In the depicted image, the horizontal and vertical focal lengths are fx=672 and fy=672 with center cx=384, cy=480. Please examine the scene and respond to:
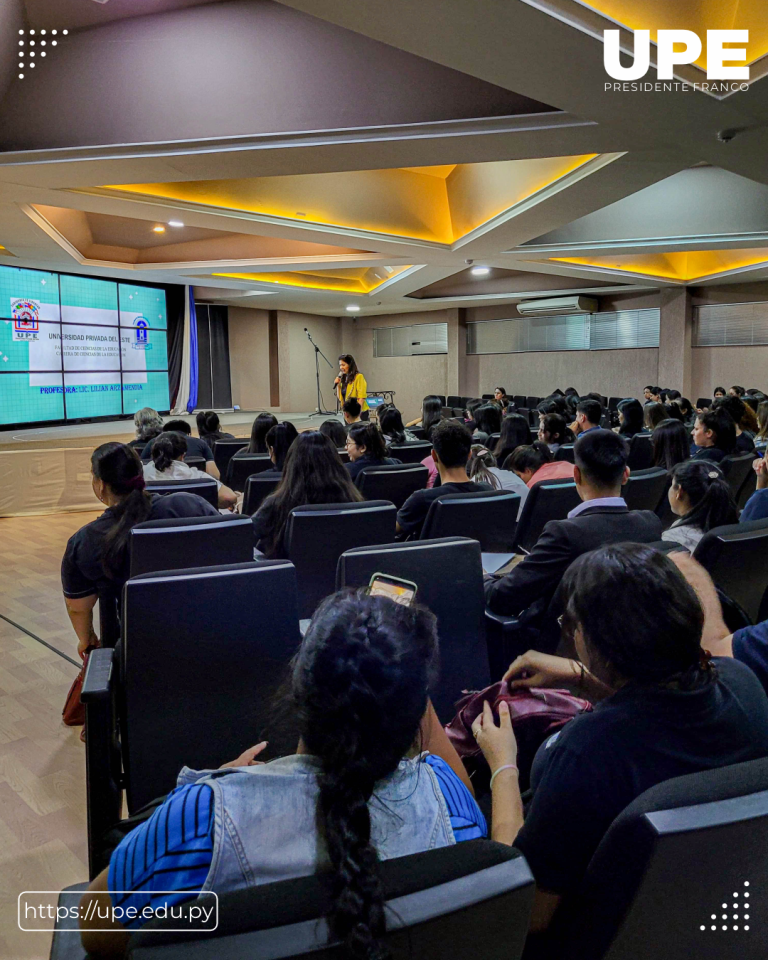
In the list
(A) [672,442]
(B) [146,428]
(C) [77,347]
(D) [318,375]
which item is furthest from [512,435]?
(D) [318,375]

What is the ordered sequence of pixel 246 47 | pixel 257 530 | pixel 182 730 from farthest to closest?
pixel 246 47 < pixel 257 530 < pixel 182 730

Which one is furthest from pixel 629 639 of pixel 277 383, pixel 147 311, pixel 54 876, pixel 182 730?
pixel 277 383

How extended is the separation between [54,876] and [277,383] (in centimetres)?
1383

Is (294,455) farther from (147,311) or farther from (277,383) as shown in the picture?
(277,383)

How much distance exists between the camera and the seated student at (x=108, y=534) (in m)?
2.45

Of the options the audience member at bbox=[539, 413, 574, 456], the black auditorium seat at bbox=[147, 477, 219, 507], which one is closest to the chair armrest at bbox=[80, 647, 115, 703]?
the black auditorium seat at bbox=[147, 477, 219, 507]

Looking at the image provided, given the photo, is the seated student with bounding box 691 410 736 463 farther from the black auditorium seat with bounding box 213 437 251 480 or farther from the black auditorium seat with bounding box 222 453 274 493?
the black auditorium seat with bounding box 213 437 251 480

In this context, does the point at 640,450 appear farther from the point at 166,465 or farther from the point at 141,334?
the point at 141,334

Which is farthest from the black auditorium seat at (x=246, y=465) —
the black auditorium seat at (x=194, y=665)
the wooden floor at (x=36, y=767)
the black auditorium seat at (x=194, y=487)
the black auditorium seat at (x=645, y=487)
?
the black auditorium seat at (x=194, y=665)

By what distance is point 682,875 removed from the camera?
0.71 m

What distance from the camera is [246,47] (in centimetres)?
412

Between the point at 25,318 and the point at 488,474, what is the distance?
8.53 metres

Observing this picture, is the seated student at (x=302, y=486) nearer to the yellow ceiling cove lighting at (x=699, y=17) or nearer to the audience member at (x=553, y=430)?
the yellow ceiling cove lighting at (x=699, y=17)

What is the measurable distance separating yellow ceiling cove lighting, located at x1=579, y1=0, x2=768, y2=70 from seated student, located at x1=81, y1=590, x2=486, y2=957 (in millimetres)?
3283
